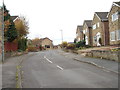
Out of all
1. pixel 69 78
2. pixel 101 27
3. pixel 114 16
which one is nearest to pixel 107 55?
pixel 69 78

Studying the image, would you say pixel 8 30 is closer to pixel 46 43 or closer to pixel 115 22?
pixel 115 22

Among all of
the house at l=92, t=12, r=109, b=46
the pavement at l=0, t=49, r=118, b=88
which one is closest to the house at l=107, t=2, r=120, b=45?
the house at l=92, t=12, r=109, b=46

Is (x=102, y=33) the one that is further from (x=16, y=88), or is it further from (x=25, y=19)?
(x=16, y=88)

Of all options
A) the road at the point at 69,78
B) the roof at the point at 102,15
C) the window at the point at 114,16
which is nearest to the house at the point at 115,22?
the window at the point at 114,16

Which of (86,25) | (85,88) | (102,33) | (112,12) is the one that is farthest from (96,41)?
(85,88)

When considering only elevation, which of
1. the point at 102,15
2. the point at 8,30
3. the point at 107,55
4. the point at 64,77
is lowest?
the point at 64,77

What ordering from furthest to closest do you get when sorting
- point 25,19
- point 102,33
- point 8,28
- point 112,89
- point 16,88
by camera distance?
point 25,19 → point 102,33 → point 8,28 → point 16,88 → point 112,89

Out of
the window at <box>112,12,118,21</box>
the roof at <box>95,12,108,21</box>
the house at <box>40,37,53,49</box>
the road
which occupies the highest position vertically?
the roof at <box>95,12,108,21</box>

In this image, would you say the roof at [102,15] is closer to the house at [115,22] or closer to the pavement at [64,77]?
the house at [115,22]

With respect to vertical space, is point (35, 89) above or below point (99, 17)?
below

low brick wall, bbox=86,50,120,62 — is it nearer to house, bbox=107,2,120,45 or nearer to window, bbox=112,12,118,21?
house, bbox=107,2,120,45

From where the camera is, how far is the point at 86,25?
5194cm

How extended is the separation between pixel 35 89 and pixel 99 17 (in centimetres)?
3458

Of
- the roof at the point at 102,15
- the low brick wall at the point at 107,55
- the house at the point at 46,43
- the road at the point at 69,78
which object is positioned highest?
the roof at the point at 102,15
